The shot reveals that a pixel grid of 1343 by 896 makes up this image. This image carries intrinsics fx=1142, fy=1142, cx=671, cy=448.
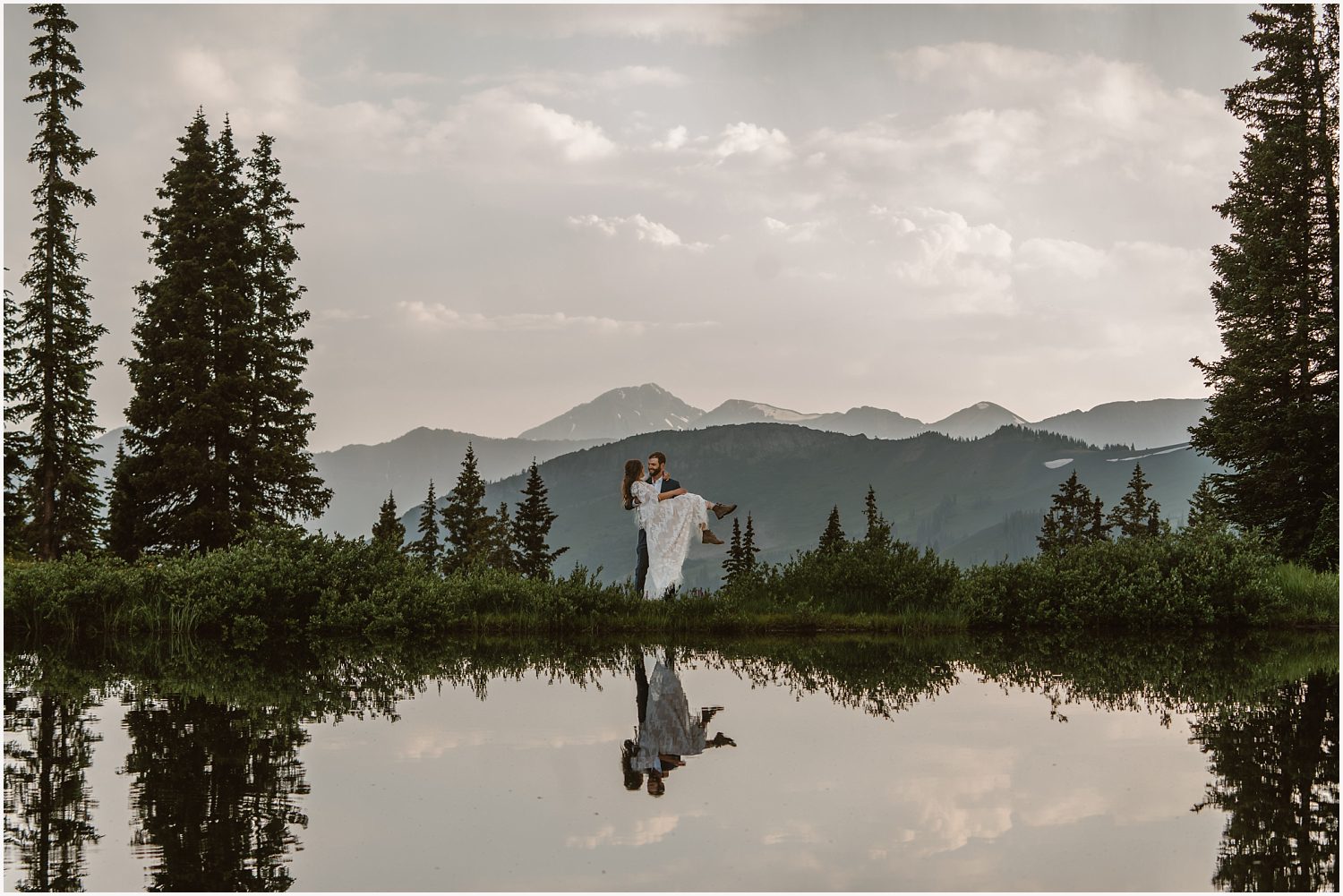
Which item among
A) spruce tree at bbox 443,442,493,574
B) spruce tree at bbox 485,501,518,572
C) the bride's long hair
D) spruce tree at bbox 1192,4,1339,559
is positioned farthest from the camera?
spruce tree at bbox 485,501,518,572

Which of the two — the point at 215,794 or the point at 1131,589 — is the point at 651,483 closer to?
the point at 1131,589

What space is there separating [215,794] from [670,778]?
289 centimetres

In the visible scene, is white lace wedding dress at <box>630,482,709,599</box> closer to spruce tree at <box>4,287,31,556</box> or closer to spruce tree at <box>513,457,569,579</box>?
spruce tree at <box>4,287,31,556</box>

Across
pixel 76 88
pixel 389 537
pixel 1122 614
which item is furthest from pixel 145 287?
pixel 1122 614

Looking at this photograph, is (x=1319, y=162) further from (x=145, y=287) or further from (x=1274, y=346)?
(x=145, y=287)

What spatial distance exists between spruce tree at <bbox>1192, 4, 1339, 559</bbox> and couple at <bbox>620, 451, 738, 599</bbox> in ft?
61.1

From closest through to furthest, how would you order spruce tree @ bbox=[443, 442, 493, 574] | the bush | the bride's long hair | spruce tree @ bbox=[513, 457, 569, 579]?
the bride's long hair
the bush
spruce tree @ bbox=[443, 442, 493, 574]
spruce tree @ bbox=[513, 457, 569, 579]

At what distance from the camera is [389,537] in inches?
715

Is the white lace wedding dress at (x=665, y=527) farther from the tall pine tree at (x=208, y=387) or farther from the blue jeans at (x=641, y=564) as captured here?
the tall pine tree at (x=208, y=387)

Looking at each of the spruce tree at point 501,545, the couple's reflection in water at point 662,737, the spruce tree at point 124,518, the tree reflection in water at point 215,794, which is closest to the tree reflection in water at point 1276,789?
the couple's reflection in water at point 662,737

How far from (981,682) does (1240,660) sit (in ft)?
13.3

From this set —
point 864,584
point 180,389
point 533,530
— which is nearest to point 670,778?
point 864,584

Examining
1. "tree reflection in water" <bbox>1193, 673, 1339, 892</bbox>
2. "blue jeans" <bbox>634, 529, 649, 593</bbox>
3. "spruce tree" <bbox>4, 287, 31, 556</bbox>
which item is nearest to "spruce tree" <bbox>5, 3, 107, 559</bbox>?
"spruce tree" <bbox>4, 287, 31, 556</bbox>

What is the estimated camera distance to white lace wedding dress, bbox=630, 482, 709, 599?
17844 millimetres
